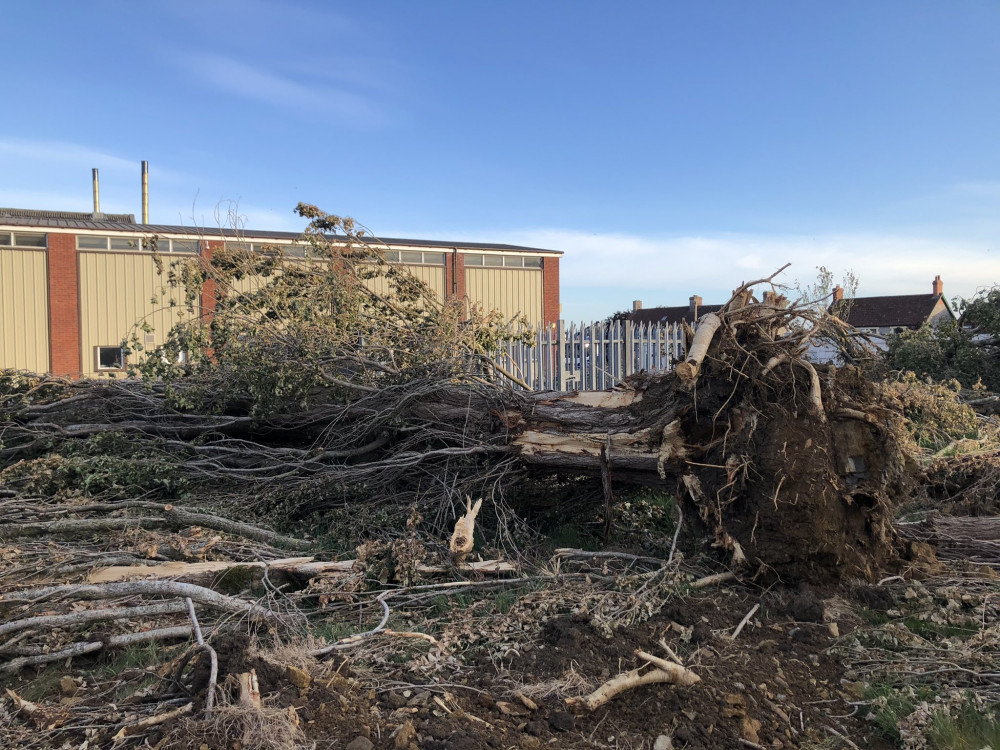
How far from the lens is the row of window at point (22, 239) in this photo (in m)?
20.6

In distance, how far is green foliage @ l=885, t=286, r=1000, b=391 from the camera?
12.3 m

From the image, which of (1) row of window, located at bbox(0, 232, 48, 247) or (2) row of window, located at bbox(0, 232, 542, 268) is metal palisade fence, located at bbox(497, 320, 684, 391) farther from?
(1) row of window, located at bbox(0, 232, 48, 247)

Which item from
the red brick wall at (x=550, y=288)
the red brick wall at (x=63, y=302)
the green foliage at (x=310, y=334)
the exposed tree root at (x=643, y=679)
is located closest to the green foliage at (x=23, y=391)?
the green foliage at (x=310, y=334)

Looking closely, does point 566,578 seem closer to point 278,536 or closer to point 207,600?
point 207,600

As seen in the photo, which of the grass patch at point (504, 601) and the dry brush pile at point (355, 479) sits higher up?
the dry brush pile at point (355, 479)

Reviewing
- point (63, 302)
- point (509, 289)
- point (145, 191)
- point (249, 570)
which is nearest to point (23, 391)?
point (249, 570)

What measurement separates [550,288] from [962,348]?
15762 millimetres

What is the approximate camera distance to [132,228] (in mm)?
22531

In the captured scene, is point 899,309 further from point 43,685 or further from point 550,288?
point 43,685

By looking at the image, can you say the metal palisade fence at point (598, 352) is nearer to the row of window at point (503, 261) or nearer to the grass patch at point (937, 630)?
the grass patch at point (937, 630)

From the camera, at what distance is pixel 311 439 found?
7.17 meters

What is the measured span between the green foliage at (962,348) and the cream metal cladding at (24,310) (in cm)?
2252

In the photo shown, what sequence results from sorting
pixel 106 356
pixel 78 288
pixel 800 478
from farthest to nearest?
pixel 106 356 → pixel 78 288 → pixel 800 478

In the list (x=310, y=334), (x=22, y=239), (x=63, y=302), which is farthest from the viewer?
(x=63, y=302)
